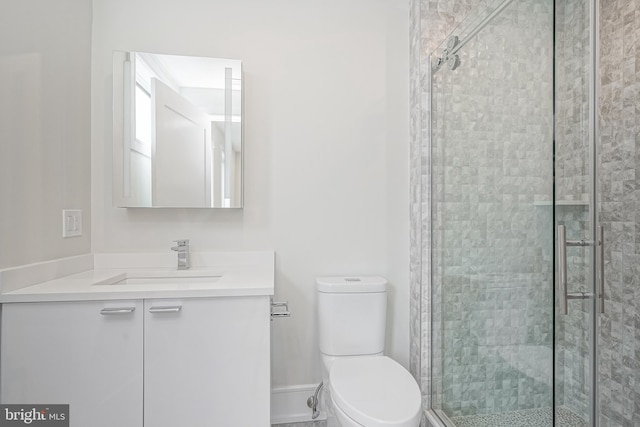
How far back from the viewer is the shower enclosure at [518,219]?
0.98m

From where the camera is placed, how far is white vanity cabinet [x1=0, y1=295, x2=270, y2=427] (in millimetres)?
1097

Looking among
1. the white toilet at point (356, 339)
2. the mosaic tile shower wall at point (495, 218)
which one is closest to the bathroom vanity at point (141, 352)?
the white toilet at point (356, 339)

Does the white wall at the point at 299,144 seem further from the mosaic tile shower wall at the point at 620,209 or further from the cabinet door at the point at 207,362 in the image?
the mosaic tile shower wall at the point at 620,209

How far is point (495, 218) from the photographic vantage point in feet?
4.03

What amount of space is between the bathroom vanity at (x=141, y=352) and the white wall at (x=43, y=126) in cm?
24

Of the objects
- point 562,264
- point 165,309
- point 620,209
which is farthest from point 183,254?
point 620,209

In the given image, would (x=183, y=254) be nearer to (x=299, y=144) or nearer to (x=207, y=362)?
(x=207, y=362)

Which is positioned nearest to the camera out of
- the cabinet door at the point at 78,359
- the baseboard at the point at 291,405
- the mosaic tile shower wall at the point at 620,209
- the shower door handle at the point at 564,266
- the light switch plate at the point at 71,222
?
the shower door handle at the point at 564,266

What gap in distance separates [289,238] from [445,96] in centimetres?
101

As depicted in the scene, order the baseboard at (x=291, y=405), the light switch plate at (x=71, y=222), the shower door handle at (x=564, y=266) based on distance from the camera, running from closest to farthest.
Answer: the shower door handle at (x=564, y=266)
the light switch plate at (x=71, y=222)
the baseboard at (x=291, y=405)

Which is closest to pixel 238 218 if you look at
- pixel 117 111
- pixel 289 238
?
pixel 289 238

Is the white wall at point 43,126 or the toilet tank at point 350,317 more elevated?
the white wall at point 43,126

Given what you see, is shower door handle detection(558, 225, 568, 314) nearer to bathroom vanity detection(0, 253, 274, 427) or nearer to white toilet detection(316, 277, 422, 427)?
white toilet detection(316, 277, 422, 427)

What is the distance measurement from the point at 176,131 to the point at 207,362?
107cm
